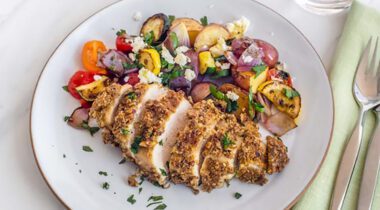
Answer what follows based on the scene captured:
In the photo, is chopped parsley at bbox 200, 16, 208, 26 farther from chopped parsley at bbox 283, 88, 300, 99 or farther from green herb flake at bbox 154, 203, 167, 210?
green herb flake at bbox 154, 203, 167, 210

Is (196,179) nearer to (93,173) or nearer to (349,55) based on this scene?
(93,173)

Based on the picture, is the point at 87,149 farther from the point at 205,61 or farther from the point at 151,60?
the point at 205,61

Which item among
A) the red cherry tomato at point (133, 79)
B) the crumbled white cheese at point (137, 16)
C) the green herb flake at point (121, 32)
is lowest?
the red cherry tomato at point (133, 79)

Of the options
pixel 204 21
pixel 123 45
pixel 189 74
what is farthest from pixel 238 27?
pixel 123 45

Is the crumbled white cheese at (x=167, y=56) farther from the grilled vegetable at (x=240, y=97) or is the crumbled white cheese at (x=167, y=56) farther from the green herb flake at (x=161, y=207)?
the green herb flake at (x=161, y=207)

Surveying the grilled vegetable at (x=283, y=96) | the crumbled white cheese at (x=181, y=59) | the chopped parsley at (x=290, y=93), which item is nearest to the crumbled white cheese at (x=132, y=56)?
the crumbled white cheese at (x=181, y=59)
